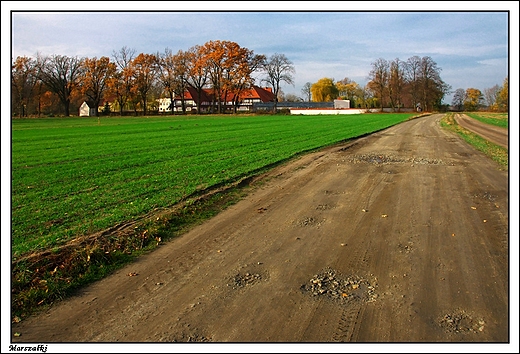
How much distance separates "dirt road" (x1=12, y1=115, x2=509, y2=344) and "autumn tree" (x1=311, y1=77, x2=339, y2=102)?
115 m

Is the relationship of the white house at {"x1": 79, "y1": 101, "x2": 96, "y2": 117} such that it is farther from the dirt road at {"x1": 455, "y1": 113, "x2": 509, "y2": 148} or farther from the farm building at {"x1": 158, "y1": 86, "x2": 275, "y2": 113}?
the dirt road at {"x1": 455, "y1": 113, "x2": 509, "y2": 148}

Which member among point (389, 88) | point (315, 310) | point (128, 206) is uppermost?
point (389, 88)

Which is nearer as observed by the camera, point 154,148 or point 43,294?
point 43,294

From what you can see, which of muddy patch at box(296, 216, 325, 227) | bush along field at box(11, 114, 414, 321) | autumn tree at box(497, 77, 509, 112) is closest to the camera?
bush along field at box(11, 114, 414, 321)

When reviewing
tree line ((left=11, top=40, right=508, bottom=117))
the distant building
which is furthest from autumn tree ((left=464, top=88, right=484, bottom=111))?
the distant building

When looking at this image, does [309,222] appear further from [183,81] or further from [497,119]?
[183,81]

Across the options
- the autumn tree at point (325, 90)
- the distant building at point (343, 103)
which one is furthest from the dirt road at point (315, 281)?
the autumn tree at point (325, 90)

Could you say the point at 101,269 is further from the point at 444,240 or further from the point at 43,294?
the point at 444,240

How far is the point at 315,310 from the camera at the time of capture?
4.08m

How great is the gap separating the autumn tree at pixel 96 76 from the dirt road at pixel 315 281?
7699 cm

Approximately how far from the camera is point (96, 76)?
78.4 m

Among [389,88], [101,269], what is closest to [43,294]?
[101,269]

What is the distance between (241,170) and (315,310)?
8673 mm

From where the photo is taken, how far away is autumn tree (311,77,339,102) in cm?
11994
